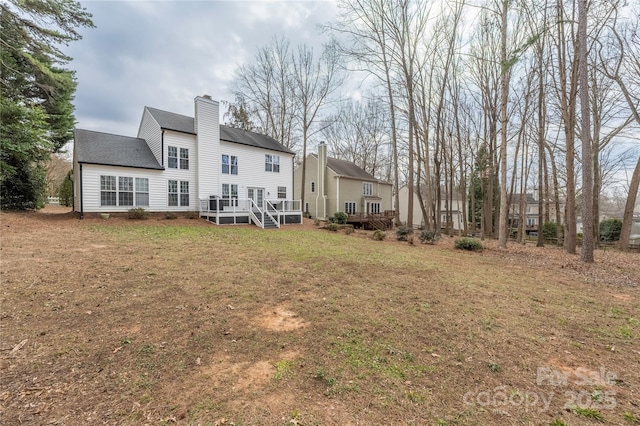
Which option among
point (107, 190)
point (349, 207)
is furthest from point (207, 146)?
point (349, 207)

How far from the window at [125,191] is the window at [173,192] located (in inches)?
76.2

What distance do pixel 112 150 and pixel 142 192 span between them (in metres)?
2.87

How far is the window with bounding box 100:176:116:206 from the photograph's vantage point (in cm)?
1391

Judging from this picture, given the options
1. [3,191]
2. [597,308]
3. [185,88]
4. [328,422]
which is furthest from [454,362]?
[185,88]

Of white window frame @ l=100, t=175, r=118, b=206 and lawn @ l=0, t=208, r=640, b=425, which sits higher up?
white window frame @ l=100, t=175, r=118, b=206

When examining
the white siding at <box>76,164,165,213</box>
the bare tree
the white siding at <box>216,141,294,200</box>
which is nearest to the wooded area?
the bare tree

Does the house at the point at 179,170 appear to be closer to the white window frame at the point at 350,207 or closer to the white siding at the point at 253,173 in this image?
the white siding at the point at 253,173

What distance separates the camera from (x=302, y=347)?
10.1 feet

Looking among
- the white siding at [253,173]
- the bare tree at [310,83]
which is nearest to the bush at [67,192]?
the white siding at [253,173]

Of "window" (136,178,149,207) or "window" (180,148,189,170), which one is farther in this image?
"window" (180,148,189,170)

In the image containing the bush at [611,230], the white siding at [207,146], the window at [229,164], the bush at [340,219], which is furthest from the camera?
the bush at [611,230]

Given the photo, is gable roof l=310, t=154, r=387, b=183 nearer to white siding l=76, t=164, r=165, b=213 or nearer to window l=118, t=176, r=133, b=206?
white siding l=76, t=164, r=165, b=213

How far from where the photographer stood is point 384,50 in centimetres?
1673

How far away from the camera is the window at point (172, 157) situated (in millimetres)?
16016
